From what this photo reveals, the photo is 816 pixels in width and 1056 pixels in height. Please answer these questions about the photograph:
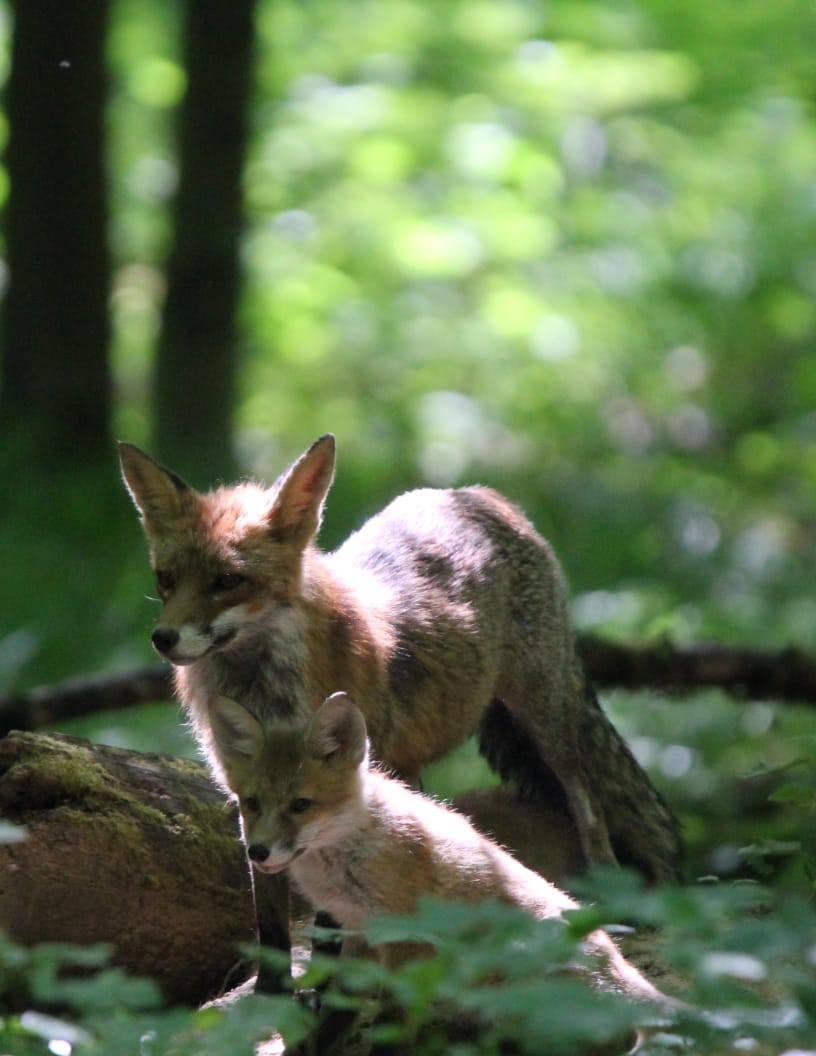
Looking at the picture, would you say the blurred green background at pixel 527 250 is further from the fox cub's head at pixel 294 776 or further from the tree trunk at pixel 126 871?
the fox cub's head at pixel 294 776

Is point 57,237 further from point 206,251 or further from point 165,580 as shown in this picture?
point 165,580

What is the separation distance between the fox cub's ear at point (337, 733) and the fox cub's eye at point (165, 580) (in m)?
0.78

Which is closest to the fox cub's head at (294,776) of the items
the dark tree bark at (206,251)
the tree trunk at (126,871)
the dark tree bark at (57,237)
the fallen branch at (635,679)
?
the tree trunk at (126,871)

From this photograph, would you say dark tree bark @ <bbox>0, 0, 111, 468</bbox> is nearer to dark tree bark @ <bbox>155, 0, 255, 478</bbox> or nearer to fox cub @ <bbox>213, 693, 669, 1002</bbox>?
dark tree bark @ <bbox>155, 0, 255, 478</bbox>

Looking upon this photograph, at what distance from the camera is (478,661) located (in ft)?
18.9

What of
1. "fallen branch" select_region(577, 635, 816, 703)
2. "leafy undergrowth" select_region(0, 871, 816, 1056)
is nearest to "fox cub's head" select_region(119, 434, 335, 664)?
"leafy undergrowth" select_region(0, 871, 816, 1056)

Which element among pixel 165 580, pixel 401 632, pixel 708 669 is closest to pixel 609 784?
pixel 401 632

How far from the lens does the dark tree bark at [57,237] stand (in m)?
11.4

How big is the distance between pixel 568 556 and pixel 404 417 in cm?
308

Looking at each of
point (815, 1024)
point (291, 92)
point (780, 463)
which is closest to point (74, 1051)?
point (815, 1024)

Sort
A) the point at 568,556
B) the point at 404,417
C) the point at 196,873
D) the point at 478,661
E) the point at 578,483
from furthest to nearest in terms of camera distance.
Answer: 1. the point at 404,417
2. the point at 578,483
3. the point at 568,556
4. the point at 478,661
5. the point at 196,873

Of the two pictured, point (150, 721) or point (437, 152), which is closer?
point (150, 721)

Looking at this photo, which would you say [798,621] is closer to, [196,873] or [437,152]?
[437,152]

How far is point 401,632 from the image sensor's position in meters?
5.59
